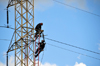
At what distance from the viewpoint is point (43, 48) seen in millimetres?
43219

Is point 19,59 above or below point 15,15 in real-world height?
below

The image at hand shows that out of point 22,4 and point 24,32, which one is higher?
point 22,4

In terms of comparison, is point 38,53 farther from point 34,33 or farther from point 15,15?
point 15,15

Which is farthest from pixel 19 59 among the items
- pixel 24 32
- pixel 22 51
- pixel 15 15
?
pixel 15 15

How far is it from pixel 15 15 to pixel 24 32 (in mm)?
2962

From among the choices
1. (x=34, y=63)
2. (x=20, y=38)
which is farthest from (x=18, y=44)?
(x=34, y=63)

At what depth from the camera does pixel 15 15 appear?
142ft

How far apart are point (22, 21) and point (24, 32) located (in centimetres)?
159

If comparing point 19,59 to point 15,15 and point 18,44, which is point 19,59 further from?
point 15,15

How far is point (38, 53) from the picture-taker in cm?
4253

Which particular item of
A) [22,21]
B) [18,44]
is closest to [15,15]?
[22,21]

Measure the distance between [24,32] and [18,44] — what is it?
75.2 inches

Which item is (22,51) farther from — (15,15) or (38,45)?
(15,15)

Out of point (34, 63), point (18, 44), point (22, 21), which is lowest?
point (34, 63)
